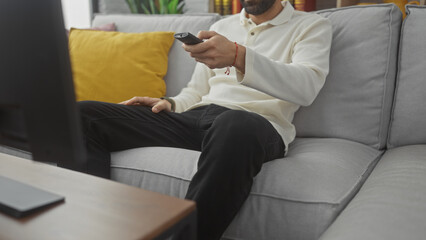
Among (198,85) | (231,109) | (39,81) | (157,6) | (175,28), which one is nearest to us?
(39,81)

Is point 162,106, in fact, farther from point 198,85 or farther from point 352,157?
point 352,157

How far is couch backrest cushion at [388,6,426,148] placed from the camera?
131 cm

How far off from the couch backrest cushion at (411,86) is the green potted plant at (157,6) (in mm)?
1491

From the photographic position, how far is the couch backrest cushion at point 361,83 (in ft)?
4.51

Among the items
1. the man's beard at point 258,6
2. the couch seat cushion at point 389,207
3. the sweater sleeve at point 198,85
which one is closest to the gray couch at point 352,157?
the couch seat cushion at point 389,207

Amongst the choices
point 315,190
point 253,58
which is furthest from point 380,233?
point 253,58

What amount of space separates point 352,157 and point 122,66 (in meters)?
1.02

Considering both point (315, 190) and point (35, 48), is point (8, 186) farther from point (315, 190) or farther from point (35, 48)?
point (315, 190)

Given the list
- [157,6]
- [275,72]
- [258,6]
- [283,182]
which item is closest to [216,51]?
[275,72]

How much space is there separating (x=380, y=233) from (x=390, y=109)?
793mm

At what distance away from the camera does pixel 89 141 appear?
1.22m

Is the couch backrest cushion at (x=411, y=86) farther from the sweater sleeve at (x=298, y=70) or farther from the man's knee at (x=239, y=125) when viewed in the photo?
the man's knee at (x=239, y=125)

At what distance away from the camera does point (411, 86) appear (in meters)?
1.33

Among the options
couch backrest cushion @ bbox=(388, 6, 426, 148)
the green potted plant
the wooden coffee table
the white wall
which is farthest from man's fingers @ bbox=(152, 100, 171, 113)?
the white wall
